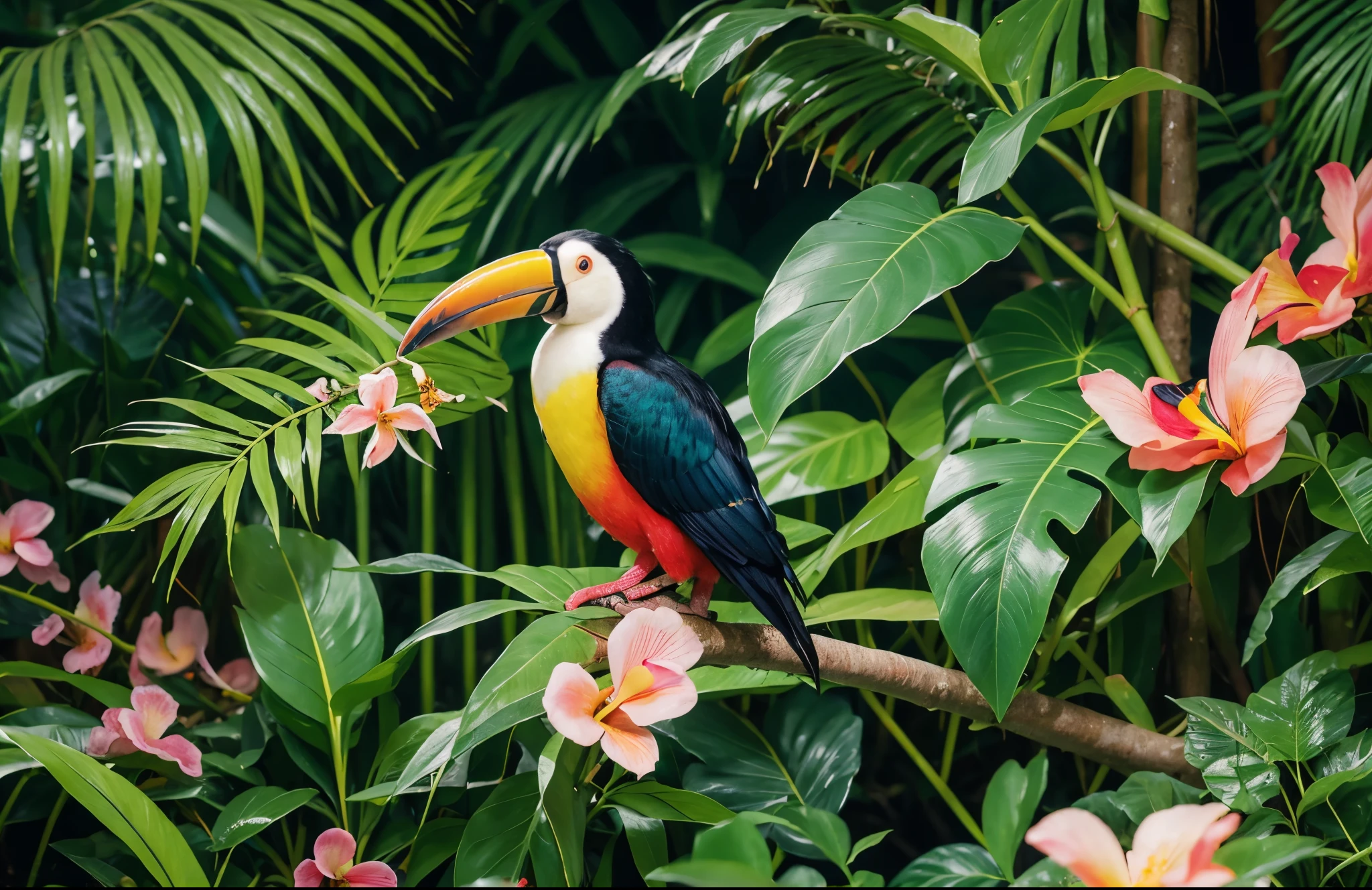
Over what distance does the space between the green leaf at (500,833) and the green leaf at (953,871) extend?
1.19ft

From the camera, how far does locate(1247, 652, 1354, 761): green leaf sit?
85 cm

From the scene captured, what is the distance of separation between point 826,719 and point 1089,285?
62cm

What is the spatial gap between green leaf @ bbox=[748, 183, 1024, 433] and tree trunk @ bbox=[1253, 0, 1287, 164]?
655mm

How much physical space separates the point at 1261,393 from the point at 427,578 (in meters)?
0.98

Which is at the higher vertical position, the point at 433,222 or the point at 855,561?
the point at 433,222

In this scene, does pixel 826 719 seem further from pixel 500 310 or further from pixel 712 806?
pixel 500 310

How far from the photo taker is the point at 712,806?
94cm

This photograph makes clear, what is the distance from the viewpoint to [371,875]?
101 centimetres

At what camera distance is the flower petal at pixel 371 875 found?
1001 millimetres

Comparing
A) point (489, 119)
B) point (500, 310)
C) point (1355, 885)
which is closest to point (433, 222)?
point (489, 119)

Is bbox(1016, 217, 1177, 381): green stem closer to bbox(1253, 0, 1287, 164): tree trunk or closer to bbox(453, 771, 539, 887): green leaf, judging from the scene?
bbox(1253, 0, 1287, 164): tree trunk

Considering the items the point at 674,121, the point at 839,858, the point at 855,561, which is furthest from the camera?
the point at 674,121

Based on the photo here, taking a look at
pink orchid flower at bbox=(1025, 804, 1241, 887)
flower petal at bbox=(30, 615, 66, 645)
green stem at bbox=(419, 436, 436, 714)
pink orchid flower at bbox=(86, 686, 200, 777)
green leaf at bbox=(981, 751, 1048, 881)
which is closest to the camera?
pink orchid flower at bbox=(1025, 804, 1241, 887)

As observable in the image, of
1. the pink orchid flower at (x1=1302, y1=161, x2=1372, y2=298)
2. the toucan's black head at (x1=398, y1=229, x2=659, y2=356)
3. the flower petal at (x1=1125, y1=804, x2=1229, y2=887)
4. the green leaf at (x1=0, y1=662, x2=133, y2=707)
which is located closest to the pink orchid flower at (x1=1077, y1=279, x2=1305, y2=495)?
the pink orchid flower at (x1=1302, y1=161, x2=1372, y2=298)
